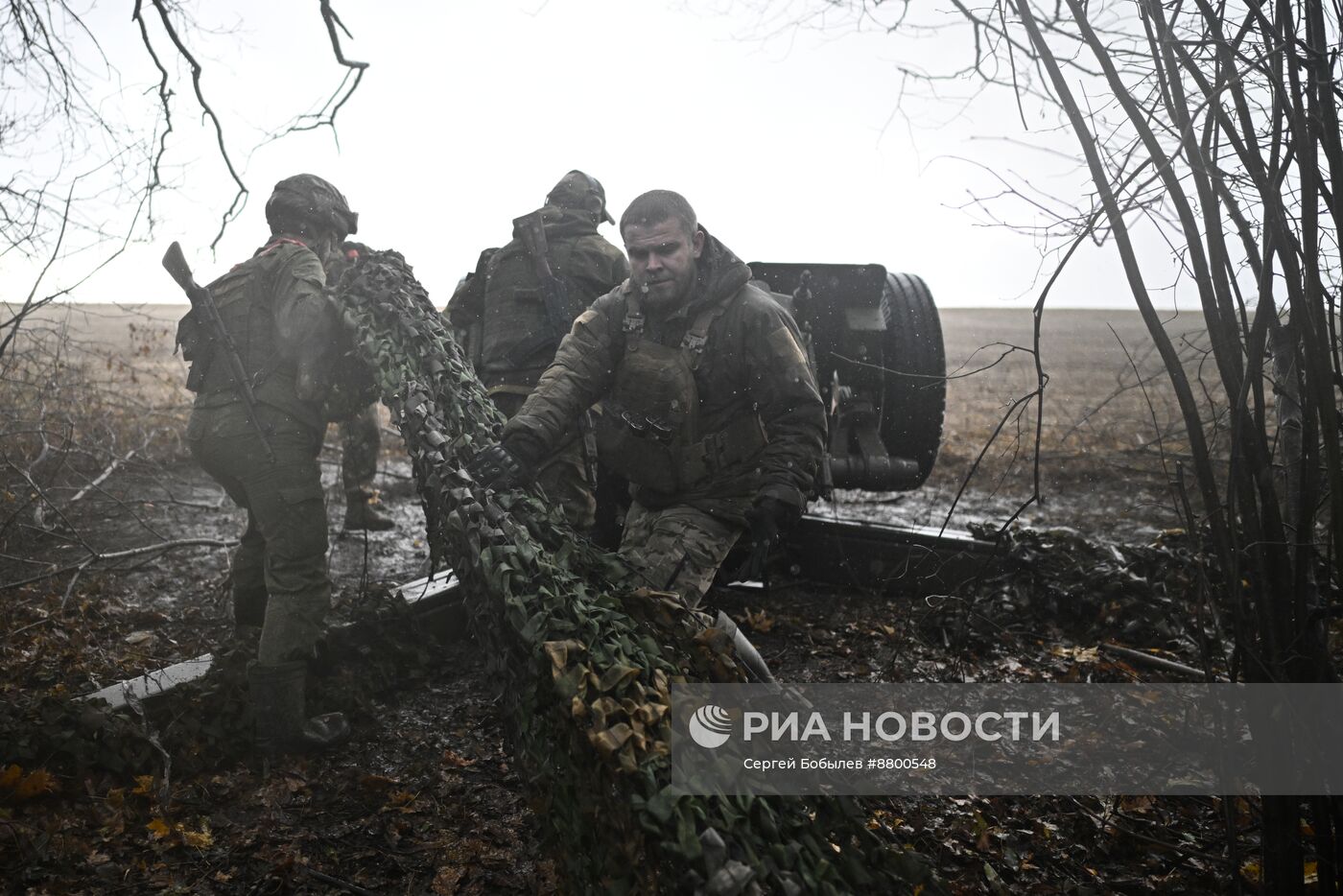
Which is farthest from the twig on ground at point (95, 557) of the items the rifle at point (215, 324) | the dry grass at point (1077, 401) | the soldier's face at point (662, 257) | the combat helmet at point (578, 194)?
the dry grass at point (1077, 401)

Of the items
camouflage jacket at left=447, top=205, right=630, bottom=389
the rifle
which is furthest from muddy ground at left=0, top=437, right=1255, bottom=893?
camouflage jacket at left=447, top=205, right=630, bottom=389

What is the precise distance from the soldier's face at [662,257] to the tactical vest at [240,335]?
172 cm

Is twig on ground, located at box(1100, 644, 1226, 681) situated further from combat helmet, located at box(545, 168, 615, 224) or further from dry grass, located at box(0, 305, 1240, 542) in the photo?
combat helmet, located at box(545, 168, 615, 224)

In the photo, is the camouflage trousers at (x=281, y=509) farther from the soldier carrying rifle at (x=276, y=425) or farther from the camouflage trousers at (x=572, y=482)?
the camouflage trousers at (x=572, y=482)

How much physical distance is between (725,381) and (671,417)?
300 millimetres

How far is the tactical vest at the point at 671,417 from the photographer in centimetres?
383

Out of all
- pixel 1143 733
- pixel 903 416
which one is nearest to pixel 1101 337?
pixel 903 416

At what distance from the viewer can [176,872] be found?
3.07 metres

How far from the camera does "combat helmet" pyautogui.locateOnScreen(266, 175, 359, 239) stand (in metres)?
4.32

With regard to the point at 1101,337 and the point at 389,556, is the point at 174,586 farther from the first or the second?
the point at 1101,337

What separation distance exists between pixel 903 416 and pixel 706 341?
3243mm

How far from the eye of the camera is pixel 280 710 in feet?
12.7

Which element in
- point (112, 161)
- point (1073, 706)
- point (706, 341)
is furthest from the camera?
point (112, 161)

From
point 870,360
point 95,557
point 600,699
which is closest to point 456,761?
point 600,699
